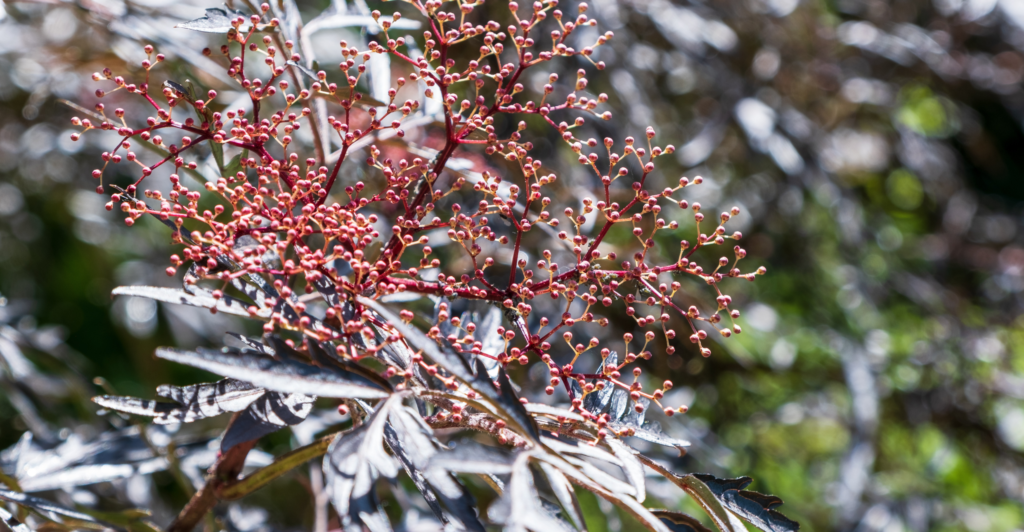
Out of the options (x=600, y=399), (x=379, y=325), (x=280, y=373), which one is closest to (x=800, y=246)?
(x=600, y=399)

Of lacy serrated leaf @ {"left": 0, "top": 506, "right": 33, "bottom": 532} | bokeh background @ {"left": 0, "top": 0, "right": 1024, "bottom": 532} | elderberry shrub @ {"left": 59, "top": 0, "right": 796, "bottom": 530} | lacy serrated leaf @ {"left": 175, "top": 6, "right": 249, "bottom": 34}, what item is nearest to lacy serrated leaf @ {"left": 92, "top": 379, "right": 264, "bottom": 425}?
elderberry shrub @ {"left": 59, "top": 0, "right": 796, "bottom": 530}

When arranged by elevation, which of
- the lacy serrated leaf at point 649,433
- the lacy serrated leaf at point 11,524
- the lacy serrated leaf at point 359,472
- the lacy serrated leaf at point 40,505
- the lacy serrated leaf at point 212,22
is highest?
the lacy serrated leaf at point 212,22

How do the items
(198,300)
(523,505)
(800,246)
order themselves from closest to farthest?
(523,505) < (198,300) < (800,246)

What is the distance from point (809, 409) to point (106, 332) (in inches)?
71.6

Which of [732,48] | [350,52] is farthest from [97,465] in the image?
[732,48]

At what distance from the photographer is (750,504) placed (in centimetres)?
49

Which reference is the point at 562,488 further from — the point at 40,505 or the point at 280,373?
the point at 40,505

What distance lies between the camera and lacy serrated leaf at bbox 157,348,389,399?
40 cm

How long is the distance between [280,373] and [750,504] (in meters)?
0.32

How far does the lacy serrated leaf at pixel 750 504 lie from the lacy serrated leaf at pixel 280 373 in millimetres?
238

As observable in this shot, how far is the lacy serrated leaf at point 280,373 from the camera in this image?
1.31 ft

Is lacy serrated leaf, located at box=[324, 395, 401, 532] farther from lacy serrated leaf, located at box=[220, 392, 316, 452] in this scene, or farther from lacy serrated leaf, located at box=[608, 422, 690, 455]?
lacy serrated leaf, located at box=[608, 422, 690, 455]

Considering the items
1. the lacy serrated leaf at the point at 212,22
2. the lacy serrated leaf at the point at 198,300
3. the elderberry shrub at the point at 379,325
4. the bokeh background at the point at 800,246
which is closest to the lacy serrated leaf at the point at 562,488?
the elderberry shrub at the point at 379,325

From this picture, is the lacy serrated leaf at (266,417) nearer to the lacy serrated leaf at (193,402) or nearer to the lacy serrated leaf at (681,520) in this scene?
the lacy serrated leaf at (193,402)
